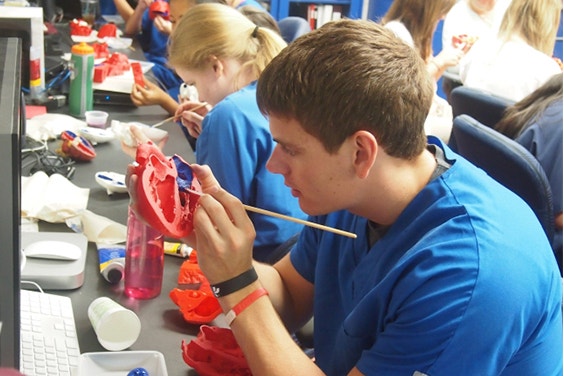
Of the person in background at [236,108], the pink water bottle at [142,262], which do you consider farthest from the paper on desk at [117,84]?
the pink water bottle at [142,262]

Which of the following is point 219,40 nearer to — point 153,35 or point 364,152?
point 364,152

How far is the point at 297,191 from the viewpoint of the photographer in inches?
45.5

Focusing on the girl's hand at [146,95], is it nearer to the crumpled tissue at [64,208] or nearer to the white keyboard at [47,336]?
the crumpled tissue at [64,208]

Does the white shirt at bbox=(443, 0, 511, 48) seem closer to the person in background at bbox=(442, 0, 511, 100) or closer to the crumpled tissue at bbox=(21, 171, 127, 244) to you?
the person in background at bbox=(442, 0, 511, 100)

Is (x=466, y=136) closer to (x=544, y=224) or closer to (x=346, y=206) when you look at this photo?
(x=544, y=224)

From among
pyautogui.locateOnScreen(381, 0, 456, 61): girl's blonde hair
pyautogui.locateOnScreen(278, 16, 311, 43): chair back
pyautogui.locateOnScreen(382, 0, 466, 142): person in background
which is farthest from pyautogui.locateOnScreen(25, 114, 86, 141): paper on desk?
pyautogui.locateOnScreen(381, 0, 456, 61): girl's blonde hair

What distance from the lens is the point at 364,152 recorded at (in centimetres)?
105

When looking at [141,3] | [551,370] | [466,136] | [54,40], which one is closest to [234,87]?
[466,136]

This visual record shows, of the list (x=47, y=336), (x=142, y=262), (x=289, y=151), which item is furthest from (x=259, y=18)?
(x=47, y=336)

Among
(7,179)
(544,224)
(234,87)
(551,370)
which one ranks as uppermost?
(7,179)

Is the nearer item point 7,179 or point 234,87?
point 7,179

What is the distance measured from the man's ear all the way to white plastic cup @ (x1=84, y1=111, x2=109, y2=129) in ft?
4.86

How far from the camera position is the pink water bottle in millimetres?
1374

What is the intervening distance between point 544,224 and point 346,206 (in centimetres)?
117
